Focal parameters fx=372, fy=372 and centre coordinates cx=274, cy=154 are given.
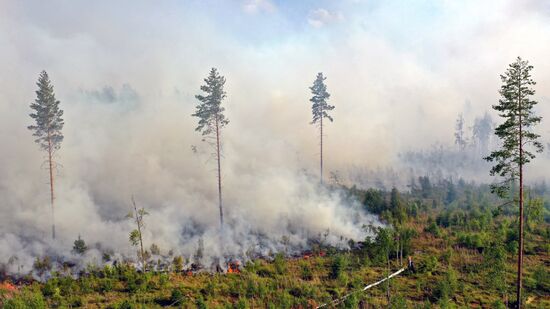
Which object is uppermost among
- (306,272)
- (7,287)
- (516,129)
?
(516,129)

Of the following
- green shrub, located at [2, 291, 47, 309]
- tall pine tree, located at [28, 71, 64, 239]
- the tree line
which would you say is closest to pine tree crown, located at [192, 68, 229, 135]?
the tree line

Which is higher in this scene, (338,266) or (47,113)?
(47,113)

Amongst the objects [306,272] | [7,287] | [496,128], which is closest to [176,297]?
[306,272]

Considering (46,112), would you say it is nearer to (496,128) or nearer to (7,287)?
(7,287)

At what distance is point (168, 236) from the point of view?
37.5 metres

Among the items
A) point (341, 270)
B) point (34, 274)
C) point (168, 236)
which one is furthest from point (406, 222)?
point (34, 274)

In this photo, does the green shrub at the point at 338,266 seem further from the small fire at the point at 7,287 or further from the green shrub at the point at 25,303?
the small fire at the point at 7,287

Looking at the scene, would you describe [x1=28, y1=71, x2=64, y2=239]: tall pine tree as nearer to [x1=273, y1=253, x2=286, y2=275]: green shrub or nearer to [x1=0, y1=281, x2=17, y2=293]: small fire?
[x1=0, y1=281, x2=17, y2=293]: small fire

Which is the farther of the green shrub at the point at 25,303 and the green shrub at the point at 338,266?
the green shrub at the point at 338,266

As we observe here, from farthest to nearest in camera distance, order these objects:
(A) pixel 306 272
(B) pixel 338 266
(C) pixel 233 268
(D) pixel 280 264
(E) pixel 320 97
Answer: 1. (E) pixel 320 97
2. (C) pixel 233 268
3. (D) pixel 280 264
4. (B) pixel 338 266
5. (A) pixel 306 272

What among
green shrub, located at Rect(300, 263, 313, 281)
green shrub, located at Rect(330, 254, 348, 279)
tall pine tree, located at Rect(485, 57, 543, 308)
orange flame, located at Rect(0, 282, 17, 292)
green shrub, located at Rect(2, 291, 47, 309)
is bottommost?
orange flame, located at Rect(0, 282, 17, 292)

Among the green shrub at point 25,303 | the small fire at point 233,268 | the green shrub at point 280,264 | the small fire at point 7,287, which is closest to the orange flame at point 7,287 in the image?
the small fire at point 7,287

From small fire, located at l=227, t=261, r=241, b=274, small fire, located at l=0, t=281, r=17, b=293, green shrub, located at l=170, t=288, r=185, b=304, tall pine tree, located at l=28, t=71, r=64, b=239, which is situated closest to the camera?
green shrub, located at l=170, t=288, r=185, b=304

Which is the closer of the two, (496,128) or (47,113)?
(496,128)
